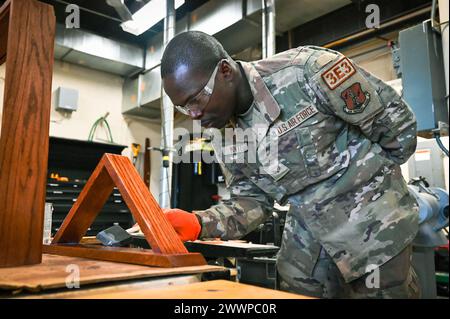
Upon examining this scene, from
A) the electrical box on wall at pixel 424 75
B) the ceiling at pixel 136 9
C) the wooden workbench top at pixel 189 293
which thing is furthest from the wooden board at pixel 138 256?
the ceiling at pixel 136 9

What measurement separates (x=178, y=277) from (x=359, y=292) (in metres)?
0.67

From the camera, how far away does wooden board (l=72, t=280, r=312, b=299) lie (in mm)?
510

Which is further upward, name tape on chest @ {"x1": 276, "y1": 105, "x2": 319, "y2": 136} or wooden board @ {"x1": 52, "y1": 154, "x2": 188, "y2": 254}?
name tape on chest @ {"x1": 276, "y1": 105, "x2": 319, "y2": 136}

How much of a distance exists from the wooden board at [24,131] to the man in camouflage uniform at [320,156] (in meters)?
0.34

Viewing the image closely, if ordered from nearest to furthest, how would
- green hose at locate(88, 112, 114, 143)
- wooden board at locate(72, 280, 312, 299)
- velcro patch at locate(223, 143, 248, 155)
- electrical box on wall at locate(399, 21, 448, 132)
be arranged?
wooden board at locate(72, 280, 312, 299), velcro patch at locate(223, 143, 248, 155), electrical box on wall at locate(399, 21, 448, 132), green hose at locate(88, 112, 114, 143)

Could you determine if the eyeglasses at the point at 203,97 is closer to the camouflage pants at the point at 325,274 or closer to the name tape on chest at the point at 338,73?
the name tape on chest at the point at 338,73

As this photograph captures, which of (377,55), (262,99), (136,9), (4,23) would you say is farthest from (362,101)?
(136,9)

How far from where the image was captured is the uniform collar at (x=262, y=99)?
47.4 inches

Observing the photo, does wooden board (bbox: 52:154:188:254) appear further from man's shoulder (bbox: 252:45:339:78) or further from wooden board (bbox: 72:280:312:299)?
man's shoulder (bbox: 252:45:339:78)

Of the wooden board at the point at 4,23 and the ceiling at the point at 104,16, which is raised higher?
the ceiling at the point at 104,16

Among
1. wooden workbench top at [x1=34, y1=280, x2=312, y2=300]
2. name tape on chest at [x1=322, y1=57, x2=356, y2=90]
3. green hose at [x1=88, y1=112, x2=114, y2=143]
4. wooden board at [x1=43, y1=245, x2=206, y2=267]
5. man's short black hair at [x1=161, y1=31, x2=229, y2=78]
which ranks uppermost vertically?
green hose at [x1=88, y1=112, x2=114, y2=143]

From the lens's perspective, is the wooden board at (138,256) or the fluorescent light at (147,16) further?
the fluorescent light at (147,16)

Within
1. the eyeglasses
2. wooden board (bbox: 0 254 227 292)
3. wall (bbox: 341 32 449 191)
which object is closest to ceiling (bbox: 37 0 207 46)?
wall (bbox: 341 32 449 191)

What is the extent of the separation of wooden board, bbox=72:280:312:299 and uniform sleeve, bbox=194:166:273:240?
0.52 metres
